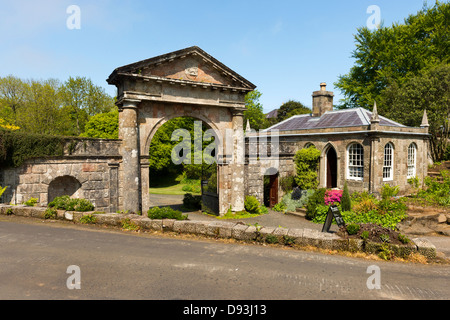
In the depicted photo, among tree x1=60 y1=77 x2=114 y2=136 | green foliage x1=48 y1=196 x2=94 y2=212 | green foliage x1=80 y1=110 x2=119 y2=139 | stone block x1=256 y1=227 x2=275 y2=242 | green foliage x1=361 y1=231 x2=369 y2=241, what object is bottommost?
stone block x1=256 y1=227 x2=275 y2=242

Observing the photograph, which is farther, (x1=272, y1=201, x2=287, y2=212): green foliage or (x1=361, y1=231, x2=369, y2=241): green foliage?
(x1=272, y1=201, x2=287, y2=212): green foliage

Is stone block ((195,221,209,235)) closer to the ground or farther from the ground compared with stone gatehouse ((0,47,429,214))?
closer to the ground

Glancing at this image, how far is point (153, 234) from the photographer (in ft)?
29.0

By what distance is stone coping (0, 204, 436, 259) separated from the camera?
288 inches

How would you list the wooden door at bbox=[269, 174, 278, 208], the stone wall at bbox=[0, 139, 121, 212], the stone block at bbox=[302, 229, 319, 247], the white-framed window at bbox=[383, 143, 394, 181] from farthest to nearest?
the wooden door at bbox=[269, 174, 278, 208]
the white-framed window at bbox=[383, 143, 394, 181]
the stone wall at bbox=[0, 139, 121, 212]
the stone block at bbox=[302, 229, 319, 247]

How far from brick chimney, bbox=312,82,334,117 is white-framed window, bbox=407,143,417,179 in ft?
20.4

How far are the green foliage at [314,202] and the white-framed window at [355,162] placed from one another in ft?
12.1

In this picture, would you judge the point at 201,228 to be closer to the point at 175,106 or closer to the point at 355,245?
the point at 355,245

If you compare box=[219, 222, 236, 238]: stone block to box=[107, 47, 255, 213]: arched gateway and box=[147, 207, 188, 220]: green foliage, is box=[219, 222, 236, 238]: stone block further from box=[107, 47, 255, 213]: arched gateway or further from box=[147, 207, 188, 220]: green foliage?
box=[107, 47, 255, 213]: arched gateway

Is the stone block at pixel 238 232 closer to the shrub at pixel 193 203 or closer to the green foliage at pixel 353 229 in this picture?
the green foliage at pixel 353 229

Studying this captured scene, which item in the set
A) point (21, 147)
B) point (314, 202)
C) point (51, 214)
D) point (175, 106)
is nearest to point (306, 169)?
point (314, 202)

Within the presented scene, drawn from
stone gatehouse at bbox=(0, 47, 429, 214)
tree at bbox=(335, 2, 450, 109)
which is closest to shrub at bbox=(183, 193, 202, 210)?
stone gatehouse at bbox=(0, 47, 429, 214)

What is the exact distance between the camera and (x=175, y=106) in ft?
47.6

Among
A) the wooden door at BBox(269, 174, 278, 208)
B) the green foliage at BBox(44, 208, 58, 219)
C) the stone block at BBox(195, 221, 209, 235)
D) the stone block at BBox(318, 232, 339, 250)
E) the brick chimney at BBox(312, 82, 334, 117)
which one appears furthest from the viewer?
the brick chimney at BBox(312, 82, 334, 117)
